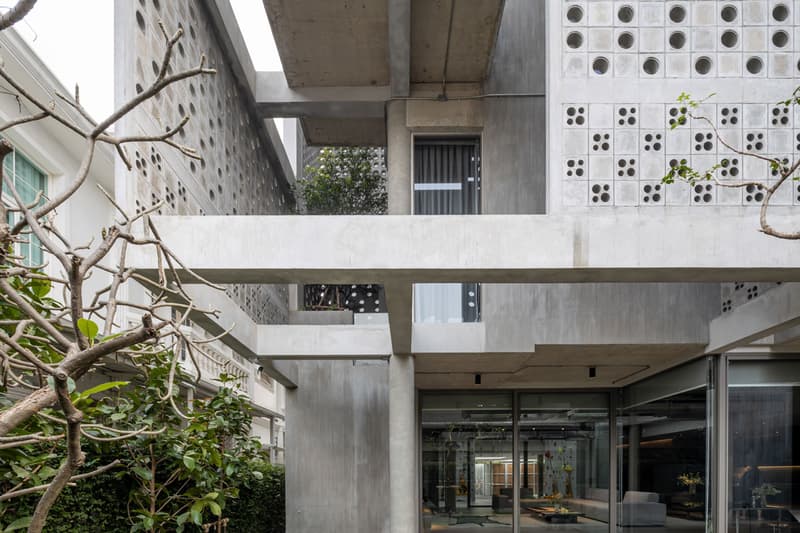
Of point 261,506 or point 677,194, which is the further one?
point 261,506

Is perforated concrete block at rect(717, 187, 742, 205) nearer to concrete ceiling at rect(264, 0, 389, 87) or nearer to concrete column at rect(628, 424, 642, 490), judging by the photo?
concrete ceiling at rect(264, 0, 389, 87)

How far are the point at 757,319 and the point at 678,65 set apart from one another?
9.16 ft

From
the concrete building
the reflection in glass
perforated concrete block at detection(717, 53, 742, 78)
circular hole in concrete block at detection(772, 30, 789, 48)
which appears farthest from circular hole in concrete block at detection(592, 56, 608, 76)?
the reflection in glass

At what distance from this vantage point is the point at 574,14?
5.73 metres

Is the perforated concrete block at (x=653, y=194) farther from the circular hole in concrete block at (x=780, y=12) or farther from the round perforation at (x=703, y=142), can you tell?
the circular hole in concrete block at (x=780, y=12)

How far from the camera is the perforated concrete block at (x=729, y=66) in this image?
5715 millimetres

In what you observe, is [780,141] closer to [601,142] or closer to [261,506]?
[601,142]

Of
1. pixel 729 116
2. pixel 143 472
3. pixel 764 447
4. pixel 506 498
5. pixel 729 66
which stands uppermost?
pixel 729 66

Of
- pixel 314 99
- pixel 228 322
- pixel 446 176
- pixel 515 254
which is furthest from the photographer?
pixel 314 99

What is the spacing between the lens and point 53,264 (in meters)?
12.1

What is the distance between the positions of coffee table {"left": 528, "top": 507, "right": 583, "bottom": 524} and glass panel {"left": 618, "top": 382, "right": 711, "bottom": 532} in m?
1.07

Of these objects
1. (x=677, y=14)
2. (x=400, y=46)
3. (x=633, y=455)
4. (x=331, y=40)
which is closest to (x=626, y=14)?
(x=677, y=14)

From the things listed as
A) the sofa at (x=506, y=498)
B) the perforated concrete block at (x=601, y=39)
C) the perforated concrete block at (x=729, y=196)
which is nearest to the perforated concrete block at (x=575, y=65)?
the perforated concrete block at (x=601, y=39)

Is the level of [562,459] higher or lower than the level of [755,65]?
lower
